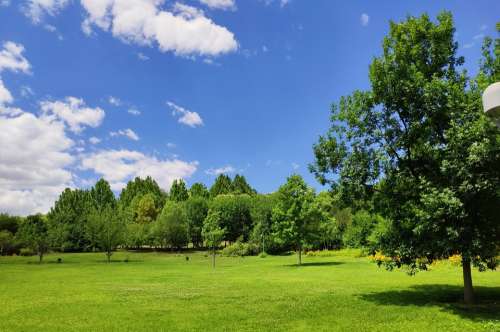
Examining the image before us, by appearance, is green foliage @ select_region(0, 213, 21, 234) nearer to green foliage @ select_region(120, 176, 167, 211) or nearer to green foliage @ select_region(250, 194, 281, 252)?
green foliage @ select_region(120, 176, 167, 211)

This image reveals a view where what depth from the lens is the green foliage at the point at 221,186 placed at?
15354 centimetres

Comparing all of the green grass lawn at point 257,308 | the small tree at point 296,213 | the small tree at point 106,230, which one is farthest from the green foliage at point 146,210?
the green grass lawn at point 257,308

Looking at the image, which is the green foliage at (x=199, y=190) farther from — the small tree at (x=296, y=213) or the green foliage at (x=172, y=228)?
the small tree at (x=296, y=213)

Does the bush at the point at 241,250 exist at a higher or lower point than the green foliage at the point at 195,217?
lower

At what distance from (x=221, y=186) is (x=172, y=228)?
57.1 meters

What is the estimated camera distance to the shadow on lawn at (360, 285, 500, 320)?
51.7 ft

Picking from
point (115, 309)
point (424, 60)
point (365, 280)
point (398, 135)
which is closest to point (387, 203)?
point (398, 135)

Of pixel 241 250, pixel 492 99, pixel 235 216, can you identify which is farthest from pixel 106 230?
pixel 492 99

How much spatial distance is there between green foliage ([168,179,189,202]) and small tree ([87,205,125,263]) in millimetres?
58292

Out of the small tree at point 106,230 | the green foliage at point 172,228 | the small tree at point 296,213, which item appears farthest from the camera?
the green foliage at point 172,228

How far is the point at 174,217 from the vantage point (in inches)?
3962

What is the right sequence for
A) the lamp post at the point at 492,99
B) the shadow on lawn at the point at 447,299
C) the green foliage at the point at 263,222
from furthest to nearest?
1. the green foliage at the point at 263,222
2. the shadow on lawn at the point at 447,299
3. the lamp post at the point at 492,99

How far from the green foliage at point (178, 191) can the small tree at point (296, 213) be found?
88.2m

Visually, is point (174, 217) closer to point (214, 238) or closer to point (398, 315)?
Answer: point (214, 238)
